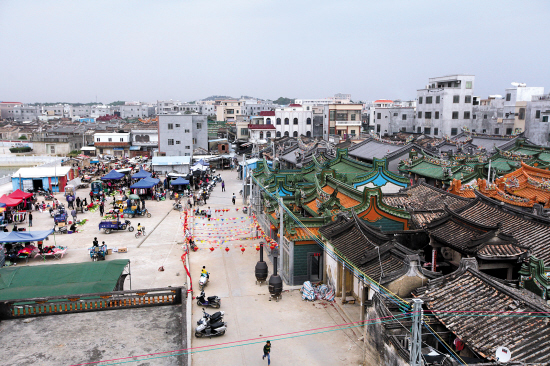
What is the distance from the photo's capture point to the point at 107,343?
10477 millimetres

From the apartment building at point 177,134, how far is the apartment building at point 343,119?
27494mm

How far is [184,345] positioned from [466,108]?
7483cm

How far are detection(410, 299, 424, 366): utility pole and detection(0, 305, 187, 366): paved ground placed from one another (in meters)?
5.11

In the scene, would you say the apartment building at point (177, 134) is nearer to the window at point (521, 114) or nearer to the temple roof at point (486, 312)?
the window at point (521, 114)

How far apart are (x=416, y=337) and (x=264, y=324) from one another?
10.5m

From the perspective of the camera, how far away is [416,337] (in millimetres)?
10023

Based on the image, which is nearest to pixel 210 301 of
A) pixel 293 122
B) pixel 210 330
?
pixel 210 330

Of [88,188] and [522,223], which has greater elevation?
[522,223]

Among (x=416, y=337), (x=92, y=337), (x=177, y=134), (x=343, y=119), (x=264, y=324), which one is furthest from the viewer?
(x=343, y=119)

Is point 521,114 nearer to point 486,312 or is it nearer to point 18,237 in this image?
point 486,312

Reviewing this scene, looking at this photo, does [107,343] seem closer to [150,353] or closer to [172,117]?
[150,353]

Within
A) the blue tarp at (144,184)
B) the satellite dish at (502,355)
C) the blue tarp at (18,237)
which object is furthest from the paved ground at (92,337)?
the blue tarp at (144,184)

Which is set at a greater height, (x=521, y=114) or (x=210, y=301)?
(x=521, y=114)

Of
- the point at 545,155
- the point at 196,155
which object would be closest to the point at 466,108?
the point at 545,155
